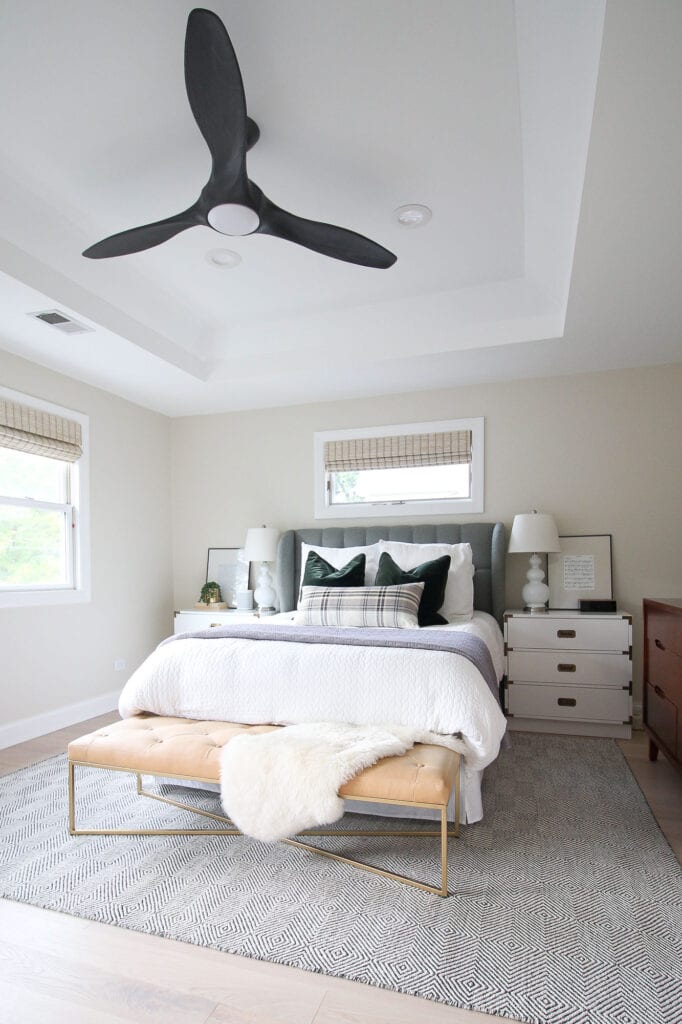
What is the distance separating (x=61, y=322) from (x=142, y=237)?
1302 millimetres

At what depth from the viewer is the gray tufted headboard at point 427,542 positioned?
4.36 m

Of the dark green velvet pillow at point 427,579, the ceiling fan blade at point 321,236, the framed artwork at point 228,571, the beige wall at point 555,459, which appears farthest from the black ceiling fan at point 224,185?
the framed artwork at point 228,571

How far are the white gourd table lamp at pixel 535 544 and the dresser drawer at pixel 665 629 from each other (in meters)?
0.78

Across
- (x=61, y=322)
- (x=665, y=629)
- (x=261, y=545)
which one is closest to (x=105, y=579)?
(x=261, y=545)

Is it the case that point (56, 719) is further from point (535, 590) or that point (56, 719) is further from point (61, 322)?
point (535, 590)

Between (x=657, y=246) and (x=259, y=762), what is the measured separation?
2.65 metres

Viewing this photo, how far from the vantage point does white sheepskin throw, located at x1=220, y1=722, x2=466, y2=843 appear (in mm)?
2023

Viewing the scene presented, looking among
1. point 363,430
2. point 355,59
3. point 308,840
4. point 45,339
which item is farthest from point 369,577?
point 355,59

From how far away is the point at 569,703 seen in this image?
393 cm

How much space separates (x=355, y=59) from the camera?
2043 millimetres

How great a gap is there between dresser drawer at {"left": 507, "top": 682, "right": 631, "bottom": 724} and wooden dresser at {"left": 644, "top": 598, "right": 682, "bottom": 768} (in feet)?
1.13

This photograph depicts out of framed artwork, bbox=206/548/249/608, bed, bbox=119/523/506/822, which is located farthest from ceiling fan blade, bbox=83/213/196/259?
framed artwork, bbox=206/548/249/608

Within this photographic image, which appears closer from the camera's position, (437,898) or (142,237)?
(437,898)

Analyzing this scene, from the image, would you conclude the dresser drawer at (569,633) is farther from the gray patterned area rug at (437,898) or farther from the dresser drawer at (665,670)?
the gray patterned area rug at (437,898)
